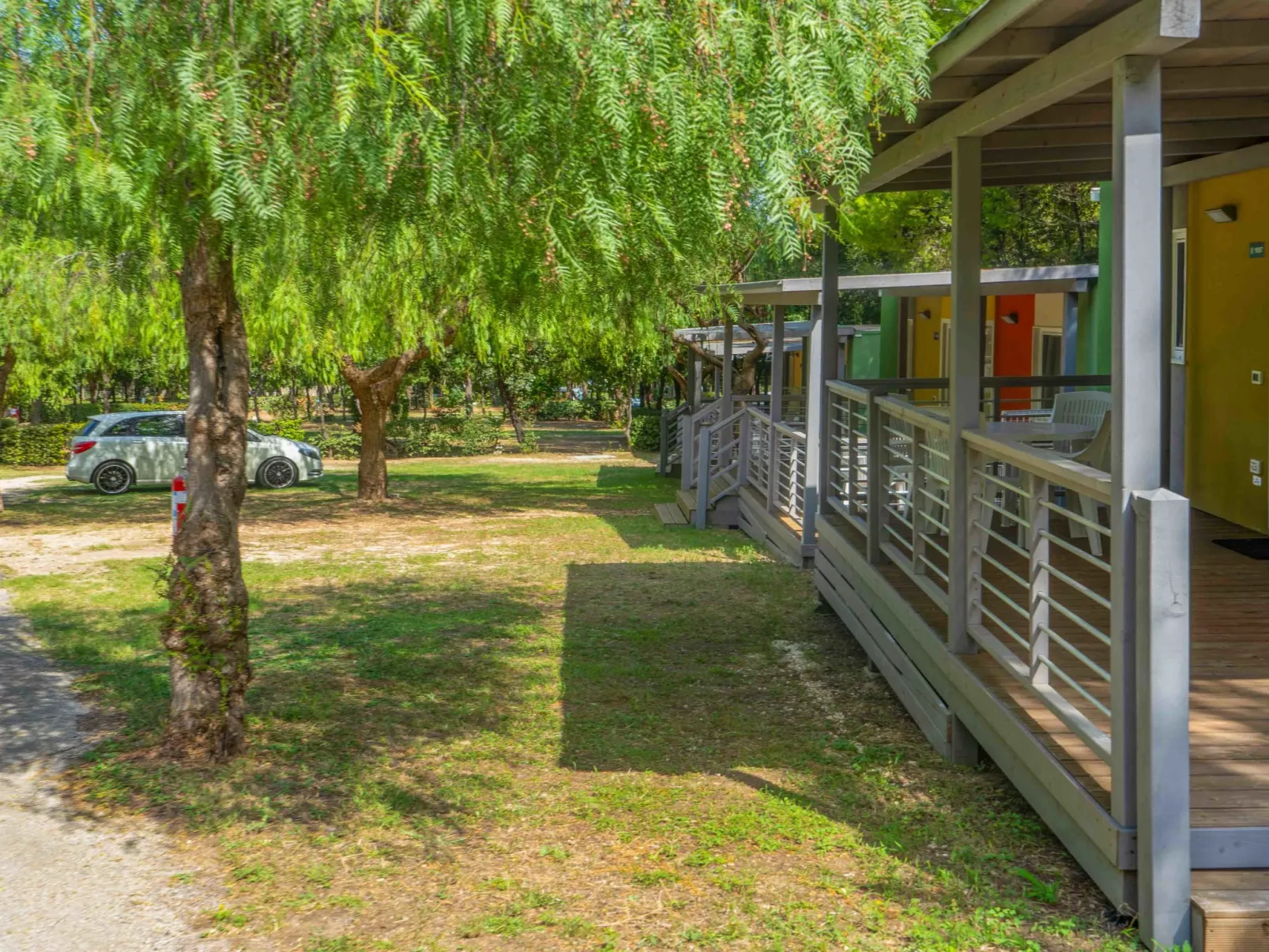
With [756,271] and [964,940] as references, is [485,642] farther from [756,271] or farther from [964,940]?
[756,271]

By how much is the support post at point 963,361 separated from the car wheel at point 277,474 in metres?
19.8

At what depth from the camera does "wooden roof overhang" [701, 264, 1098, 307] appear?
14.1 meters

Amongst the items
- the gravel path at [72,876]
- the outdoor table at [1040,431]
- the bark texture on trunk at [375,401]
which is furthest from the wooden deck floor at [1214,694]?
the bark texture on trunk at [375,401]

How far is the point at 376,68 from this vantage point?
4.35 metres

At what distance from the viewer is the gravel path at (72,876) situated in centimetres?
451

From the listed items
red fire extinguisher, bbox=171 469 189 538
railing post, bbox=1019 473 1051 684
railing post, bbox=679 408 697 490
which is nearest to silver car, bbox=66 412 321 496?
railing post, bbox=679 408 697 490

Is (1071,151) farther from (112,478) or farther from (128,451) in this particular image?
(112,478)

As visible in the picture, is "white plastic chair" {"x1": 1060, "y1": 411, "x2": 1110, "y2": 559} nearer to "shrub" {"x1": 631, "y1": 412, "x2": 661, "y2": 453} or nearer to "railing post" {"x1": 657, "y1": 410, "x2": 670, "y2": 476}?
"railing post" {"x1": 657, "y1": 410, "x2": 670, "y2": 476}

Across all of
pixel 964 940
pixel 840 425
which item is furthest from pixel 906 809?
pixel 840 425

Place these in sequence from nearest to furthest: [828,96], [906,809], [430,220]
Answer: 1. [828,96]
2. [430,220]
3. [906,809]

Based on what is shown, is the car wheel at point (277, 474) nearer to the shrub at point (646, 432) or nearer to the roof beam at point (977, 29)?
the shrub at point (646, 432)

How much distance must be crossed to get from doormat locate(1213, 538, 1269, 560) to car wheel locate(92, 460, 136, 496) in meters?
19.1

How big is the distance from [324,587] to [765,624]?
4.46m

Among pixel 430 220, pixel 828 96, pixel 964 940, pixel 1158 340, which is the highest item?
pixel 828 96
